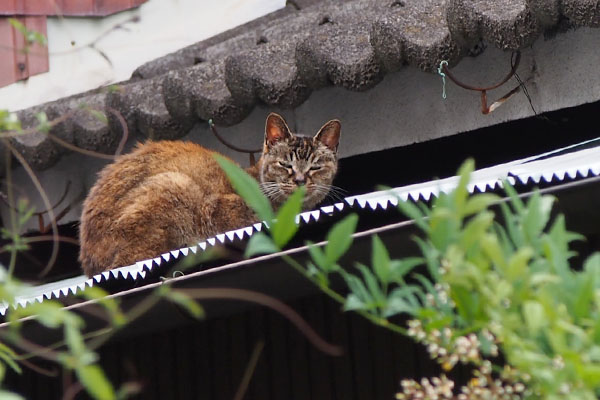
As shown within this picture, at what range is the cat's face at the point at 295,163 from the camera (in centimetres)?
557

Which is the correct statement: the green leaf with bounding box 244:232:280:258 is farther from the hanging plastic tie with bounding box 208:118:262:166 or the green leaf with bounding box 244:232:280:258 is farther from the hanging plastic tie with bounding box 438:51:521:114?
the hanging plastic tie with bounding box 208:118:262:166

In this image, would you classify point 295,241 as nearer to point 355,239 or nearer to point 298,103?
point 355,239

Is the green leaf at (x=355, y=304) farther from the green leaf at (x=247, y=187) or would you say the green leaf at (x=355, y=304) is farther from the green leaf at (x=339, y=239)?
the green leaf at (x=247, y=187)

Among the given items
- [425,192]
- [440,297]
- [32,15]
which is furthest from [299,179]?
[440,297]

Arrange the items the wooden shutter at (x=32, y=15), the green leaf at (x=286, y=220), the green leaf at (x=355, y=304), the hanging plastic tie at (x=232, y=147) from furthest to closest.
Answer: the wooden shutter at (x=32, y=15)
the hanging plastic tie at (x=232, y=147)
the green leaf at (x=355, y=304)
the green leaf at (x=286, y=220)

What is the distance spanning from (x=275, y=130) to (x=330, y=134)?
301mm

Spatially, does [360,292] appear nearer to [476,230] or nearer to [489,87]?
[476,230]

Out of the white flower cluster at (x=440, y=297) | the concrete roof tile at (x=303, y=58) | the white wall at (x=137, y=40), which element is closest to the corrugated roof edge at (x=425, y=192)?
the concrete roof tile at (x=303, y=58)

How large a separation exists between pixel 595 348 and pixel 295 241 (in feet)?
6.51

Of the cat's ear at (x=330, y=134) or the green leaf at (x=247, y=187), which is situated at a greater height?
the cat's ear at (x=330, y=134)

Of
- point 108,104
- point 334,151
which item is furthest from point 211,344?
point 108,104

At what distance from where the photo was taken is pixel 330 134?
5.46m

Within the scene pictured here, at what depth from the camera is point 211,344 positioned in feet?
13.3

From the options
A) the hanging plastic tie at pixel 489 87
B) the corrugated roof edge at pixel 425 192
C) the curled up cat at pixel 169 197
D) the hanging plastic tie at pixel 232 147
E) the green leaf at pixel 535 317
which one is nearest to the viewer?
the green leaf at pixel 535 317
